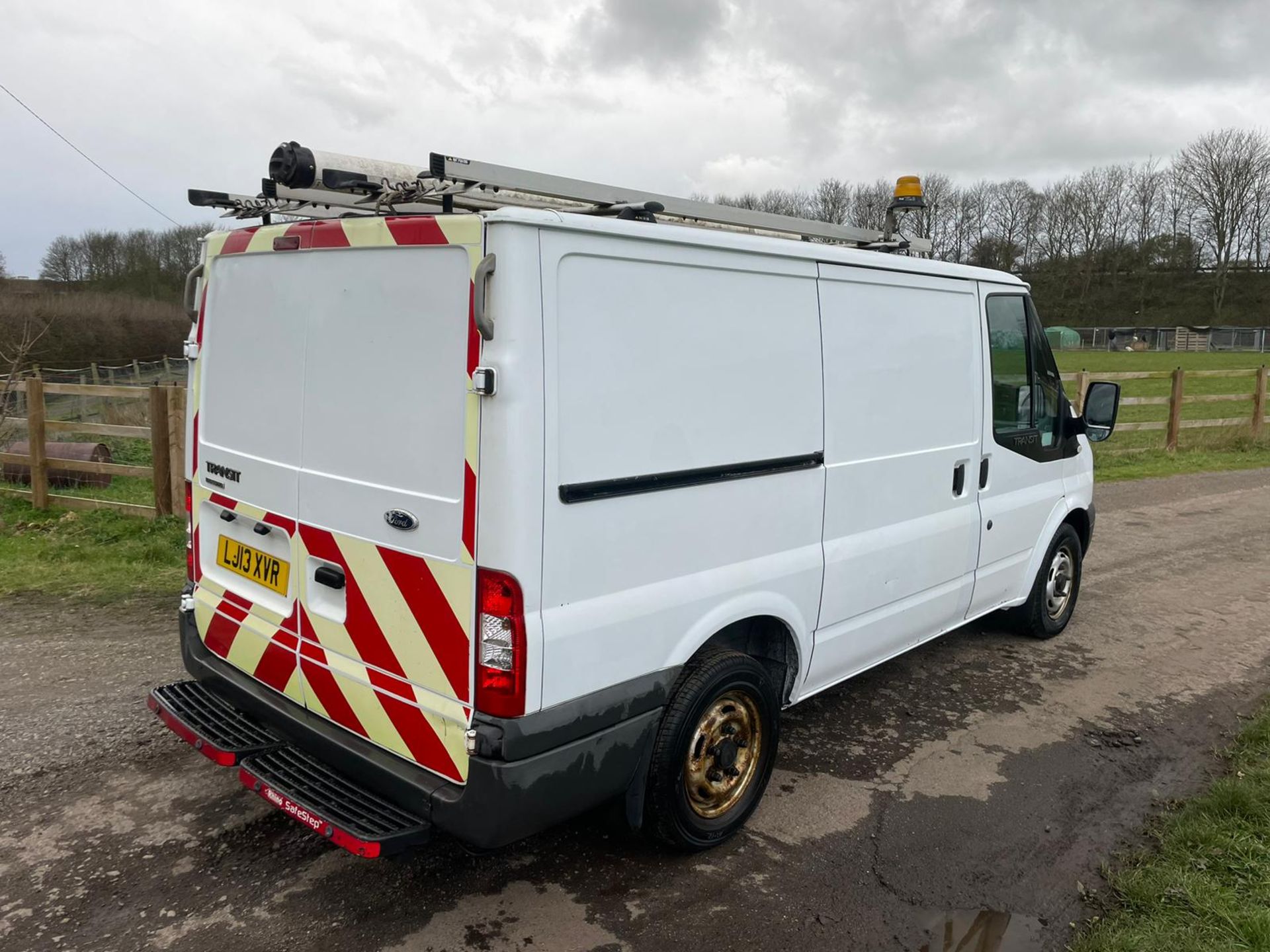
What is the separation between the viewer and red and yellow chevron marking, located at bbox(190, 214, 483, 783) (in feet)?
8.38

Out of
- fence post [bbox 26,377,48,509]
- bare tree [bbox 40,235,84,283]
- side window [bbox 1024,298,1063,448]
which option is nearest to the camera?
side window [bbox 1024,298,1063,448]

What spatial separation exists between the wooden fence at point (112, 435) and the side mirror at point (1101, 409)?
6.86 m

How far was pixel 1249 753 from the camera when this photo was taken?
4125mm

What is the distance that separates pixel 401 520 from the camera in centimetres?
268

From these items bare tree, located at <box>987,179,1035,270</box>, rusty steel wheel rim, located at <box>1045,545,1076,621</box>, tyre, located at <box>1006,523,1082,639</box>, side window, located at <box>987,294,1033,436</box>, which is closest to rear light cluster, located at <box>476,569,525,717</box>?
side window, located at <box>987,294,1033,436</box>

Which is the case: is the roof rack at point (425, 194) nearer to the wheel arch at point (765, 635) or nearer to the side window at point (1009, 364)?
the wheel arch at point (765, 635)

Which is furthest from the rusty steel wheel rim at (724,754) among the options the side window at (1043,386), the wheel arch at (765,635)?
the side window at (1043,386)

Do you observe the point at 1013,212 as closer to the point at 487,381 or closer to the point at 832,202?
the point at 832,202

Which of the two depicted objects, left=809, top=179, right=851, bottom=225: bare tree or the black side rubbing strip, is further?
left=809, top=179, right=851, bottom=225: bare tree

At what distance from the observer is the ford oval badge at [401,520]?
2652 mm

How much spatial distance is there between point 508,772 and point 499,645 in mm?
365

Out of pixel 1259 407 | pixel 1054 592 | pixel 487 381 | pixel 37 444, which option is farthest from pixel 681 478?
pixel 1259 407

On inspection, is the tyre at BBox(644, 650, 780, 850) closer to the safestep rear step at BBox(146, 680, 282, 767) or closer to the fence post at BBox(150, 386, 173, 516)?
the safestep rear step at BBox(146, 680, 282, 767)

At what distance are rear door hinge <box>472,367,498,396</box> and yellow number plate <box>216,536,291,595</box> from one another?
1184 millimetres
